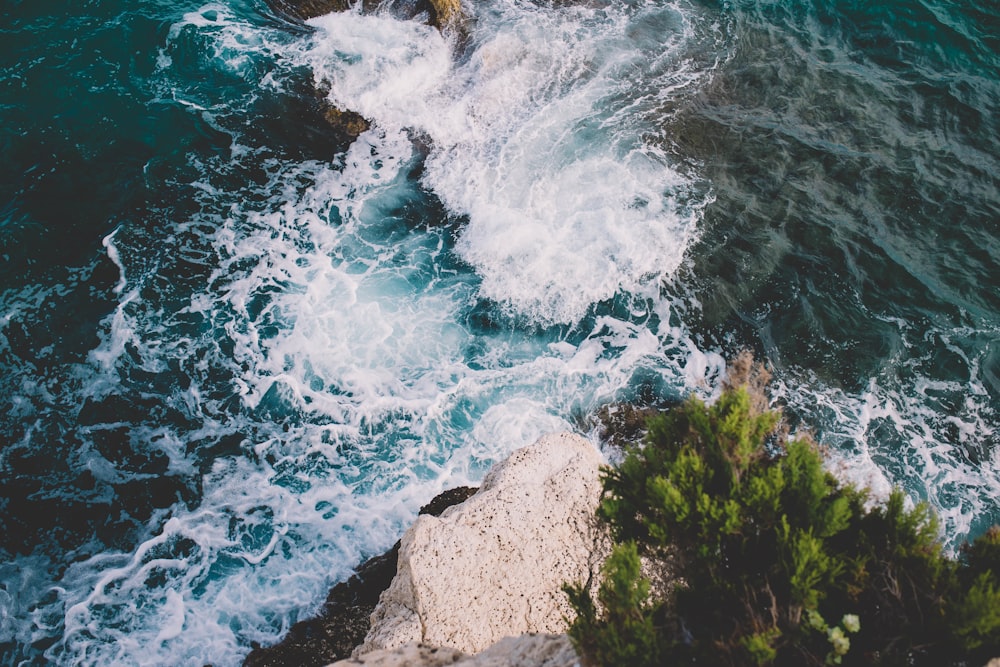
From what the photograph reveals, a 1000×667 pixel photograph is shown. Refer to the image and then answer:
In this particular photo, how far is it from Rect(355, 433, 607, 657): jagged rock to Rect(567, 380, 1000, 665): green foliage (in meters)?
1.75

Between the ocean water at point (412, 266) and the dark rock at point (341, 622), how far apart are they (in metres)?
0.40

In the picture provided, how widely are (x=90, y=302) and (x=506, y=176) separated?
10.3 metres

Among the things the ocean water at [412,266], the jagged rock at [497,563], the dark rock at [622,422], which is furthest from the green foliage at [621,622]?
the dark rock at [622,422]

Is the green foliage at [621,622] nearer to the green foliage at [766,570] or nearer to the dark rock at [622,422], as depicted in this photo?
the green foliage at [766,570]

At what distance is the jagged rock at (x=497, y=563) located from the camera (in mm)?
7656

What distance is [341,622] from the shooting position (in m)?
9.12

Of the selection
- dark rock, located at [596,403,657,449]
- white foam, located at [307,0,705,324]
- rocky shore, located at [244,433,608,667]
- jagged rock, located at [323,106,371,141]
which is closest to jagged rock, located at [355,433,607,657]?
rocky shore, located at [244,433,608,667]

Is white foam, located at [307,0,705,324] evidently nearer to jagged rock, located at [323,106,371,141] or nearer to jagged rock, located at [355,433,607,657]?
jagged rock, located at [323,106,371,141]

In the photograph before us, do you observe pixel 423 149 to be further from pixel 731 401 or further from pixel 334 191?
pixel 731 401

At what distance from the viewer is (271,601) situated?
975cm

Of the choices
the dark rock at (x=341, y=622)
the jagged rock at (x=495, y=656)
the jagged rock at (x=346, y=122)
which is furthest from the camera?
the jagged rock at (x=346, y=122)

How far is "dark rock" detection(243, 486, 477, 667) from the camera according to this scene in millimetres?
8656

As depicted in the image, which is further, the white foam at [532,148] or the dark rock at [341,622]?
the white foam at [532,148]

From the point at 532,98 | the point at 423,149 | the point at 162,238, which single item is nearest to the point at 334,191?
the point at 423,149
